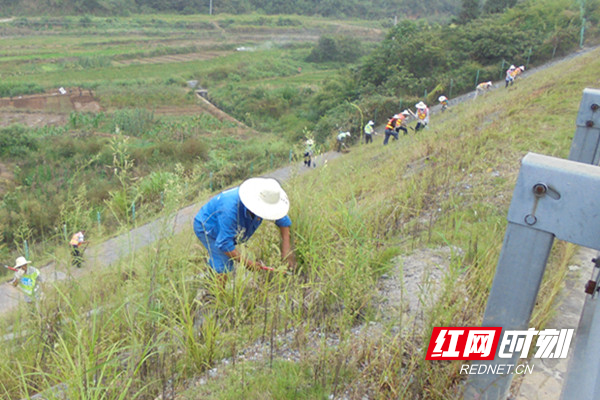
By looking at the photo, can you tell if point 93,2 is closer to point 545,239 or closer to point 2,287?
point 2,287

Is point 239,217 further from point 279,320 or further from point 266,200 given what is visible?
point 279,320

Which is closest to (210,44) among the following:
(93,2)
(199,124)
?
(93,2)

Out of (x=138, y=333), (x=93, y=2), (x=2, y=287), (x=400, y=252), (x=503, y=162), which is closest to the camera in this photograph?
(x=138, y=333)

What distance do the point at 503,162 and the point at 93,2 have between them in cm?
7754

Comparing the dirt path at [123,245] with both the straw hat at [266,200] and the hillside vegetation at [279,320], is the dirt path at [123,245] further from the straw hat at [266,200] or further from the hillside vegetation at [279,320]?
the straw hat at [266,200]

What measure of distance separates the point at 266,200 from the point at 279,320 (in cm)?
102

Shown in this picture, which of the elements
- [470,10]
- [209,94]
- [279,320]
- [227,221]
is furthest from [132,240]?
[470,10]

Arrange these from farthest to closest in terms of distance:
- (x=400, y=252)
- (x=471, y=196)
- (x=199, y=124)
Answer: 1. (x=199, y=124)
2. (x=471, y=196)
3. (x=400, y=252)

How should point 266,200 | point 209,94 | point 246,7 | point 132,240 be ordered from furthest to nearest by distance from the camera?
point 246,7 → point 209,94 → point 132,240 → point 266,200

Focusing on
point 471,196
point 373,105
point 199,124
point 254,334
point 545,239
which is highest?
point 545,239

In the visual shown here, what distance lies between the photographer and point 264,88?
37969mm

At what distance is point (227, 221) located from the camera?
384 cm

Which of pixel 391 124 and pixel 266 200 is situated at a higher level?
pixel 266 200

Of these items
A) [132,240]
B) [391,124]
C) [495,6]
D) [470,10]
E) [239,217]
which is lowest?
[391,124]
